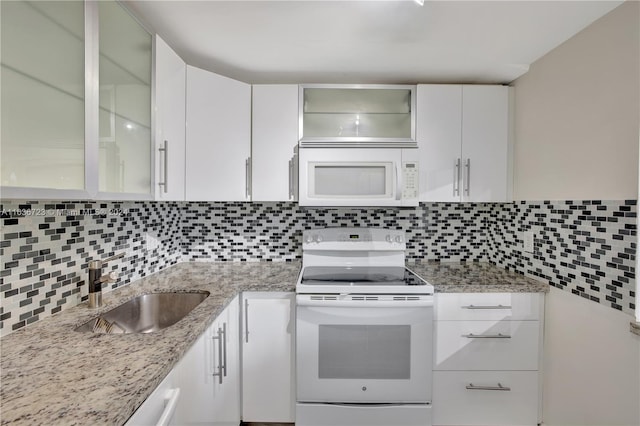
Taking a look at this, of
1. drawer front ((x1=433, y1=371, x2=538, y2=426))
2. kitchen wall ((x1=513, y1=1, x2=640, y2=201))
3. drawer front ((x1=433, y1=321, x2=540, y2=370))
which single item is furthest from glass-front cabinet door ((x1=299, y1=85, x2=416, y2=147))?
drawer front ((x1=433, y1=371, x2=538, y2=426))

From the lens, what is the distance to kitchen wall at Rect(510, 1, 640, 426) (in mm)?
1301

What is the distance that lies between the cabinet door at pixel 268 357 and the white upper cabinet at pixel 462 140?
1.15m

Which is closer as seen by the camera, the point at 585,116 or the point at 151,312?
the point at 585,116

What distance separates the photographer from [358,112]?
202 cm

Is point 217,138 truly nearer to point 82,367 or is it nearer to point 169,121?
point 169,121

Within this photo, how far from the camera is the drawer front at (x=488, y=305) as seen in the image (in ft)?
5.75

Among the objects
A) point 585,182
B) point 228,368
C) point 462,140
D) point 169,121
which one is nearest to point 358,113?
point 462,140

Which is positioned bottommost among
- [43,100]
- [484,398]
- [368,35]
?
[484,398]

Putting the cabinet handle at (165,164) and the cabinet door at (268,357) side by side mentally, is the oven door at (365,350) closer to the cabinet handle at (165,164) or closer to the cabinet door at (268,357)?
the cabinet door at (268,357)

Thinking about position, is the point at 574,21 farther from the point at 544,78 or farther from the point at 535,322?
the point at 535,322

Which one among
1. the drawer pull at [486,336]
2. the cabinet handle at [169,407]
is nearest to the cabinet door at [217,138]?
the cabinet handle at [169,407]

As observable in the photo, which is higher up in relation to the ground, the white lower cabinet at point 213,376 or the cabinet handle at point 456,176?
the cabinet handle at point 456,176

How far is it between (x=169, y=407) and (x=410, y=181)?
1.66 meters

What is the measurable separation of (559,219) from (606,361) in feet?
2.24
